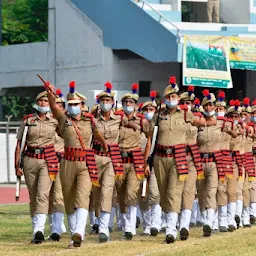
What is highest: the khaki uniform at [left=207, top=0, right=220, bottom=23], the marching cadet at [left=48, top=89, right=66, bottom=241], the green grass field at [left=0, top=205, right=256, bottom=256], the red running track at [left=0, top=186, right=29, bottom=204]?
the khaki uniform at [left=207, top=0, right=220, bottom=23]

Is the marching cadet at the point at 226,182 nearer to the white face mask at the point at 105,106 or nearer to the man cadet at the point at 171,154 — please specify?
the man cadet at the point at 171,154

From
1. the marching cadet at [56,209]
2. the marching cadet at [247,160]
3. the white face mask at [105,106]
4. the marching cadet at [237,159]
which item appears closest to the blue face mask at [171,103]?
the white face mask at [105,106]

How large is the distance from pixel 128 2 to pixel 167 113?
58.7ft

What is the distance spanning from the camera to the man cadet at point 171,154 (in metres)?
16.6

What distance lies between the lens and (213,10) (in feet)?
117

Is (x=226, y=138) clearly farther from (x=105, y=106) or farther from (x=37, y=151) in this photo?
(x=37, y=151)

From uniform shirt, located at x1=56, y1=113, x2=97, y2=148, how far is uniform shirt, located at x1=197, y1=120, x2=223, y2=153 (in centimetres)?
300

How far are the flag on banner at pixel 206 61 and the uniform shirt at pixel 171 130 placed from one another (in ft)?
49.5

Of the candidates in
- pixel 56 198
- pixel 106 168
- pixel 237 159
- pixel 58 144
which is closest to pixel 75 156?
pixel 106 168

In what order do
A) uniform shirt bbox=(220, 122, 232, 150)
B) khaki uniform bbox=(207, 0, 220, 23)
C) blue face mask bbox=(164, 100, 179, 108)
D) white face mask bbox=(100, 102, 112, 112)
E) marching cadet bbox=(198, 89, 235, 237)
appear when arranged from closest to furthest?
1. white face mask bbox=(100, 102, 112, 112)
2. blue face mask bbox=(164, 100, 179, 108)
3. marching cadet bbox=(198, 89, 235, 237)
4. uniform shirt bbox=(220, 122, 232, 150)
5. khaki uniform bbox=(207, 0, 220, 23)

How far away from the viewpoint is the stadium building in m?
33.4

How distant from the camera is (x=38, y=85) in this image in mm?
37812

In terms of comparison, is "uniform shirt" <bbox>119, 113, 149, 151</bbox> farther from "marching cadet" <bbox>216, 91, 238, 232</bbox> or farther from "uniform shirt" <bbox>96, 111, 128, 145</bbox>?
"marching cadet" <bbox>216, 91, 238, 232</bbox>

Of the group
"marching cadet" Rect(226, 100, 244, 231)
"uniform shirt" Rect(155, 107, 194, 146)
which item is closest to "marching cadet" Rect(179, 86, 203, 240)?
"uniform shirt" Rect(155, 107, 194, 146)
